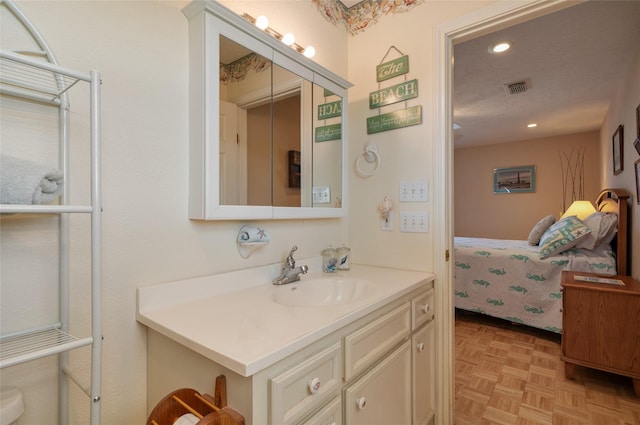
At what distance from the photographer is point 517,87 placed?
3.07m

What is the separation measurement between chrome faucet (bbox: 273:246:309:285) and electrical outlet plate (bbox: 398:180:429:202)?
2.20ft

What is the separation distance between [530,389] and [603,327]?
62cm

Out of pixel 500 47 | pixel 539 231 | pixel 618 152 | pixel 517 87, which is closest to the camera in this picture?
pixel 500 47

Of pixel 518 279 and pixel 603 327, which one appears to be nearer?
pixel 603 327

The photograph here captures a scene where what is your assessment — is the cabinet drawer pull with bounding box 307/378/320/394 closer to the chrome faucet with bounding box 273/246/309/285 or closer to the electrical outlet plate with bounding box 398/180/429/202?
the chrome faucet with bounding box 273/246/309/285

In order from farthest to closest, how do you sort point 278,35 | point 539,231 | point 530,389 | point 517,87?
point 539,231
point 517,87
point 530,389
point 278,35

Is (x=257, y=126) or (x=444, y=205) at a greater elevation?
(x=257, y=126)

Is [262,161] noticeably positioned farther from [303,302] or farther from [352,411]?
[352,411]

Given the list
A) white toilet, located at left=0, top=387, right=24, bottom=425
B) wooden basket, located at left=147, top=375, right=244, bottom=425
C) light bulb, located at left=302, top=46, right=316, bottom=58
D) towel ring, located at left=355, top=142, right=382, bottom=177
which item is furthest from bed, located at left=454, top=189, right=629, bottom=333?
white toilet, located at left=0, top=387, right=24, bottom=425

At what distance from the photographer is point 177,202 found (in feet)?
3.62

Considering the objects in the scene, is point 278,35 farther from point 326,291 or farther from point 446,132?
point 326,291

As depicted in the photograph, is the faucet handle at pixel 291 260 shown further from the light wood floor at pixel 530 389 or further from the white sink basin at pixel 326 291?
the light wood floor at pixel 530 389

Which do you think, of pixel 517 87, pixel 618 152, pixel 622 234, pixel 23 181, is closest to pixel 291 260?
pixel 23 181

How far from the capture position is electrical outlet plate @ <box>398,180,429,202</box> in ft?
5.24
